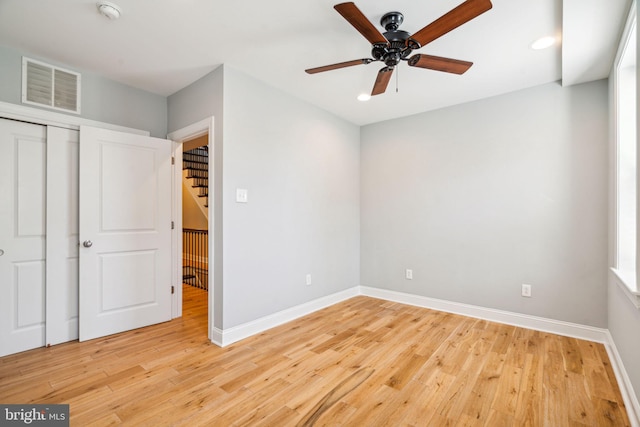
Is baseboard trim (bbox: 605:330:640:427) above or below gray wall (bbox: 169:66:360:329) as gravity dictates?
below

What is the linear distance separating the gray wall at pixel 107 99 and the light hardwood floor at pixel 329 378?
224cm

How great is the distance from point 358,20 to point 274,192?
192 cm

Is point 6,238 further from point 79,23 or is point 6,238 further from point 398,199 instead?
point 398,199

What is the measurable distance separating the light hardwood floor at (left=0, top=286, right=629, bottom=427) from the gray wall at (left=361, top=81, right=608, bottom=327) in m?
0.58

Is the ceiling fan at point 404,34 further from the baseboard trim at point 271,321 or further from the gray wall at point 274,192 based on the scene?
the baseboard trim at point 271,321

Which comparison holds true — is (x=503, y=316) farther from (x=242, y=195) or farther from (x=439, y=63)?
(x=242, y=195)

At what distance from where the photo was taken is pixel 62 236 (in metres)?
2.79

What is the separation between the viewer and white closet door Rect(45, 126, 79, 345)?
2725 millimetres

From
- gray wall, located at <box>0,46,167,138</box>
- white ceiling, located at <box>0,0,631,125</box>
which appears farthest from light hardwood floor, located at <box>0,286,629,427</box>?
white ceiling, located at <box>0,0,631,125</box>

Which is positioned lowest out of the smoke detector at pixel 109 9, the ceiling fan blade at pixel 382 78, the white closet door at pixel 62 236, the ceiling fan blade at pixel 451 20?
the white closet door at pixel 62 236

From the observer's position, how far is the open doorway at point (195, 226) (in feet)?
15.4

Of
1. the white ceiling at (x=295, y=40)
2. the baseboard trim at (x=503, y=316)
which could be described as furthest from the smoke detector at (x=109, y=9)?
the baseboard trim at (x=503, y=316)

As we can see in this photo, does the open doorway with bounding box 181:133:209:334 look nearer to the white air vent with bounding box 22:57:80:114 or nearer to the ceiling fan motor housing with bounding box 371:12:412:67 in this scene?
the white air vent with bounding box 22:57:80:114

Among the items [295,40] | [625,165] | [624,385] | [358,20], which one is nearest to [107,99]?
[295,40]
